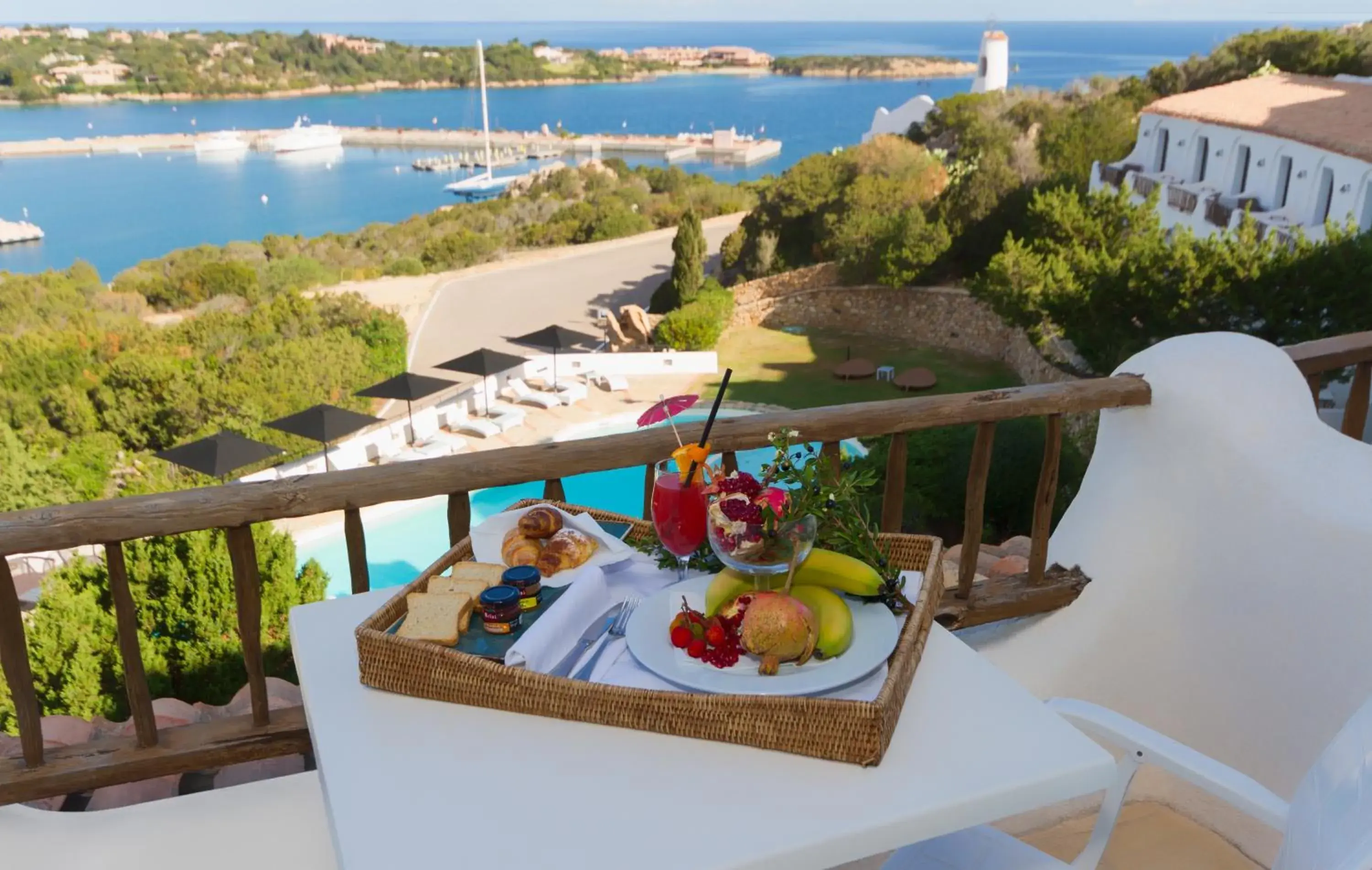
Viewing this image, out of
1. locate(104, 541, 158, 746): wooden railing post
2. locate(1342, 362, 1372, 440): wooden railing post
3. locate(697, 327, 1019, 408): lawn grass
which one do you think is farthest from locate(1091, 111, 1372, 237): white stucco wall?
locate(104, 541, 158, 746): wooden railing post

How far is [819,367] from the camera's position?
57.9 feet

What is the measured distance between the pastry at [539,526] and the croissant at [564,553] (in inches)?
0.4

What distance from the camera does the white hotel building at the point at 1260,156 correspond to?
13281 mm

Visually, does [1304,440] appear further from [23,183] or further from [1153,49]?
[1153,49]

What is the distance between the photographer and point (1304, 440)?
1.85 meters

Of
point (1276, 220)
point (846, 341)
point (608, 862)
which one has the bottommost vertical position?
point (846, 341)

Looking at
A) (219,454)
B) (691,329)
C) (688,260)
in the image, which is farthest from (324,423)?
(688,260)

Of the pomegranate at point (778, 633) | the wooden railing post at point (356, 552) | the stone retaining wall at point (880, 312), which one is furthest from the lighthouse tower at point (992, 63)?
the pomegranate at point (778, 633)

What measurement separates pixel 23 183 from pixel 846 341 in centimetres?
4549

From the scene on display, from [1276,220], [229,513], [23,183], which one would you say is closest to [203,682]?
[229,513]

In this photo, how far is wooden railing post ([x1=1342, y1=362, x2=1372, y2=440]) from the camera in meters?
2.41

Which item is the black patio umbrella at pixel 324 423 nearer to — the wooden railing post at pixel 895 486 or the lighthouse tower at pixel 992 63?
the wooden railing post at pixel 895 486

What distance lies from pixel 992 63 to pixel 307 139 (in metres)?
38.4

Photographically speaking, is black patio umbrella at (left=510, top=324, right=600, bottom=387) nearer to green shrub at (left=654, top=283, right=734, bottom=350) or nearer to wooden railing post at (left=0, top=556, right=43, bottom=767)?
green shrub at (left=654, top=283, right=734, bottom=350)
